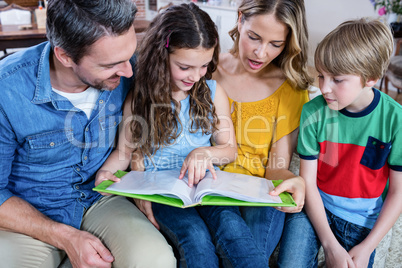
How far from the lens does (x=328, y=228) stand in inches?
50.0

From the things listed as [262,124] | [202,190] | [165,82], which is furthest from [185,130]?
[202,190]

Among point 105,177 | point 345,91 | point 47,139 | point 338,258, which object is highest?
point 345,91

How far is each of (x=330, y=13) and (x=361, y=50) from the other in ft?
13.9

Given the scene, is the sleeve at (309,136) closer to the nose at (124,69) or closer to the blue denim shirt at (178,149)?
the blue denim shirt at (178,149)

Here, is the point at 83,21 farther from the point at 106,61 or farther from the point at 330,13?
the point at 330,13

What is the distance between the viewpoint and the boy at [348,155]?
1163 mm

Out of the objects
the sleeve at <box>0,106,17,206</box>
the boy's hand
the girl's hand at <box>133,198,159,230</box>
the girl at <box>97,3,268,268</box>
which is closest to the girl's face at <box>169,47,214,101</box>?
the girl at <box>97,3,268,268</box>

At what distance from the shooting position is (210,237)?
4.02ft

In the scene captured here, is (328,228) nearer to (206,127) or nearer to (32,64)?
(206,127)

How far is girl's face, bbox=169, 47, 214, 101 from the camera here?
1.25 metres

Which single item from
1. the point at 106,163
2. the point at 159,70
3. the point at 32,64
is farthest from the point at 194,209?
the point at 32,64

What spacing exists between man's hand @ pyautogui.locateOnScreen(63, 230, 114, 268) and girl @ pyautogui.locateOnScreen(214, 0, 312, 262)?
511 mm

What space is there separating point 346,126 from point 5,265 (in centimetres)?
120

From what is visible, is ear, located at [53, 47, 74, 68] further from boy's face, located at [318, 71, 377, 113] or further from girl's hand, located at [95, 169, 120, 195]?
boy's face, located at [318, 71, 377, 113]
